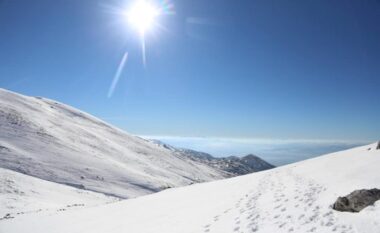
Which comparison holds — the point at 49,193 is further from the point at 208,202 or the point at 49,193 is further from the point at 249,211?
the point at 249,211

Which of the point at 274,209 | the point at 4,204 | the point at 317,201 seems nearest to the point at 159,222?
the point at 274,209

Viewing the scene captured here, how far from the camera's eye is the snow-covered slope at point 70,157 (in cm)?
5258

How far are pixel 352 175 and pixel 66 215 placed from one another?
18800mm

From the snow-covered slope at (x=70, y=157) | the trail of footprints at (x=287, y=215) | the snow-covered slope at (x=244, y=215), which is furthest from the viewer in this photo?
the snow-covered slope at (x=70, y=157)

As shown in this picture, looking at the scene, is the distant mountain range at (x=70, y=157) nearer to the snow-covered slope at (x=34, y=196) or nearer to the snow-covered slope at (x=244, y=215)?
the snow-covered slope at (x=34, y=196)

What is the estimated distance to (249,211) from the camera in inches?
578

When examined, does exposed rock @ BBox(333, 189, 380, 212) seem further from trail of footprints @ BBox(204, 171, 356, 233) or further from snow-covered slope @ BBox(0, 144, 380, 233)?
trail of footprints @ BBox(204, 171, 356, 233)

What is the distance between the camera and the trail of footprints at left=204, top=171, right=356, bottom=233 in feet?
35.0

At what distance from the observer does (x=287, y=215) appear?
12539 mm

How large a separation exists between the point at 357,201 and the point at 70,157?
198ft

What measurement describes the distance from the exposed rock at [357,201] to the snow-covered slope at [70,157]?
43.0 metres

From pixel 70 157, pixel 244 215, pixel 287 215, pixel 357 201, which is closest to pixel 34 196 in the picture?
pixel 244 215

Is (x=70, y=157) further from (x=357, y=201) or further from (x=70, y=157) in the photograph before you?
(x=357, y=201)

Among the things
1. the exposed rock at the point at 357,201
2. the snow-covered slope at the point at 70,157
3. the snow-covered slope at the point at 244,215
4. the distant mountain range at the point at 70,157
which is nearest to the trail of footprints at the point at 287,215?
the snow-covered slope at the point at 244,215
